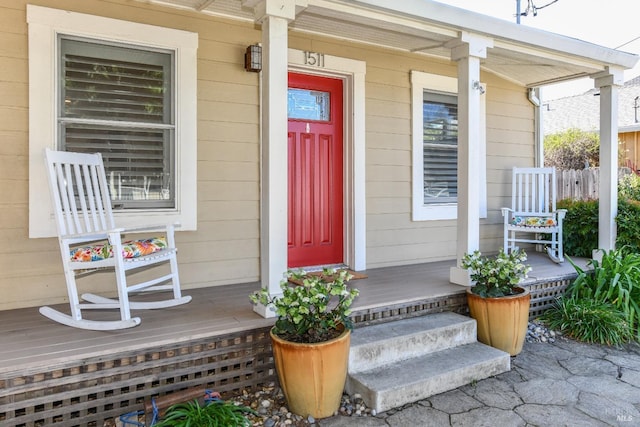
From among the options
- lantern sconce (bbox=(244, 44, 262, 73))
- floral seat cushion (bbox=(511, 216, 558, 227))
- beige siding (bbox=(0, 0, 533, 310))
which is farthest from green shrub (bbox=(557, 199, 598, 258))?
lantern sconce (bbox=(244, 44, 262, 73))

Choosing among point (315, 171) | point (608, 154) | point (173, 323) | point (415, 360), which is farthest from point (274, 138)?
point (608, 154)

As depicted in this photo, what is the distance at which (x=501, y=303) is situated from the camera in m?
3.16

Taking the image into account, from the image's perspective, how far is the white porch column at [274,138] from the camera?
2.77 meters

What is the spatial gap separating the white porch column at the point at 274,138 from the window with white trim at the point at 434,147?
85.2 inches

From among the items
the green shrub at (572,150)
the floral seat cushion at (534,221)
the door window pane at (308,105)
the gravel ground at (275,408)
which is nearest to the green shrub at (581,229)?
the floral seat cushion at (534,221)

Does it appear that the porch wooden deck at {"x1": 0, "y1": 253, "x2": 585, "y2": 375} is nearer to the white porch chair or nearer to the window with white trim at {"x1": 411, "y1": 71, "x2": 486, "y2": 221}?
the white porch chair

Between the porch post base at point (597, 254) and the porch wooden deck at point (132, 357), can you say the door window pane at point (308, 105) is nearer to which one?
the porch wooden deck at point (132, 357)

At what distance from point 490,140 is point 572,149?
34.4 ft

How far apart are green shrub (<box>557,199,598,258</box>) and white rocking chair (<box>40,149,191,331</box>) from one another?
4365 mm

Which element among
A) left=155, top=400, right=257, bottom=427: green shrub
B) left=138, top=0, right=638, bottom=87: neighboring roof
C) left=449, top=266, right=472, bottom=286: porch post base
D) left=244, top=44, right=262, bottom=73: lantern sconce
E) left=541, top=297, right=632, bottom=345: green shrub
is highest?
left=138, top=0, right=638, bottom=87: neighboring roof

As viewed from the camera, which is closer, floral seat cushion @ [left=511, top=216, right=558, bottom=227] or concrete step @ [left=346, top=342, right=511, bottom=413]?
concrete step @ [left=346, top=342, right=511, bottom=413]

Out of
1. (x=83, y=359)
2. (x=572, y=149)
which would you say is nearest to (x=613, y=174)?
(x=83, y=359)

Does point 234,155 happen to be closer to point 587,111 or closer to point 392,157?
point 392,157

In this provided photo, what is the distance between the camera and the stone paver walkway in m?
2.34
